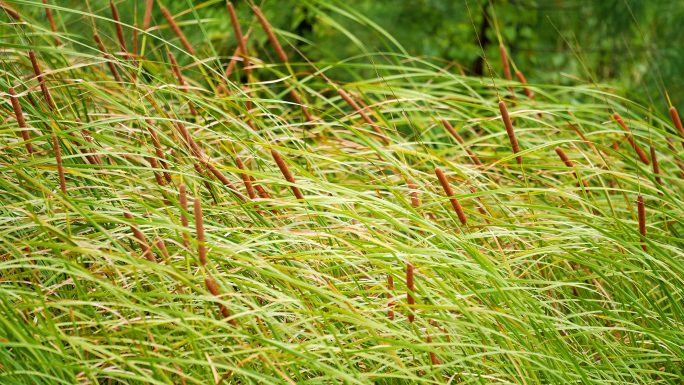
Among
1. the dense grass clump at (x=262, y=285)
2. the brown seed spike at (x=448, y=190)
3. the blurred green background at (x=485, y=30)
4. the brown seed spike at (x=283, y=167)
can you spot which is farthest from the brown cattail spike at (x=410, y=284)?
the blurred green background at (x=485, y=30)

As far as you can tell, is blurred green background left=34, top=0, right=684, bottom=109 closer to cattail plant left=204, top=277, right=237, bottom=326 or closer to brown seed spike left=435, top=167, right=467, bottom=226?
brown seed spike left=435, top=167, right=467, bottom=226

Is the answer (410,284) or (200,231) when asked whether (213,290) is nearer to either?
(200,231)

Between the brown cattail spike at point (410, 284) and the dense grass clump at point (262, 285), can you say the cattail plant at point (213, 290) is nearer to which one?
the dense grass clump at point (262, 285)

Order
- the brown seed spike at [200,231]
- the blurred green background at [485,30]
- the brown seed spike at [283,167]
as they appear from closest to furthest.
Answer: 1. the brown seed spike at [200,231]
2. the brown seed spike at [283,167]
3. the blurred green background at [485,30]

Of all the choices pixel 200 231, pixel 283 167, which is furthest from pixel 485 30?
pixel 200 231

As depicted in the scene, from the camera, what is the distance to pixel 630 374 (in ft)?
3.96

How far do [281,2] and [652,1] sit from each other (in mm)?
2835

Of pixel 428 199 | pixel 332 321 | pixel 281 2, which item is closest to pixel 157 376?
pixel 332 321

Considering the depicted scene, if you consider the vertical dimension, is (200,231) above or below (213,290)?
above

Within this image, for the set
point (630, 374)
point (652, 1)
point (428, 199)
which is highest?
point (652, 1)

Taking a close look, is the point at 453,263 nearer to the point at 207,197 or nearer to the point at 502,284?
the point at 502,284

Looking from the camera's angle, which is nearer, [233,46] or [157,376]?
[157,376]

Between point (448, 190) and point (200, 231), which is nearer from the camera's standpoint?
point (200, 231)

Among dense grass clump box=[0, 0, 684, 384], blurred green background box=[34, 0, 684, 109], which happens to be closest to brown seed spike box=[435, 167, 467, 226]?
dense grass clump box=[0, 0, 684, 384]
